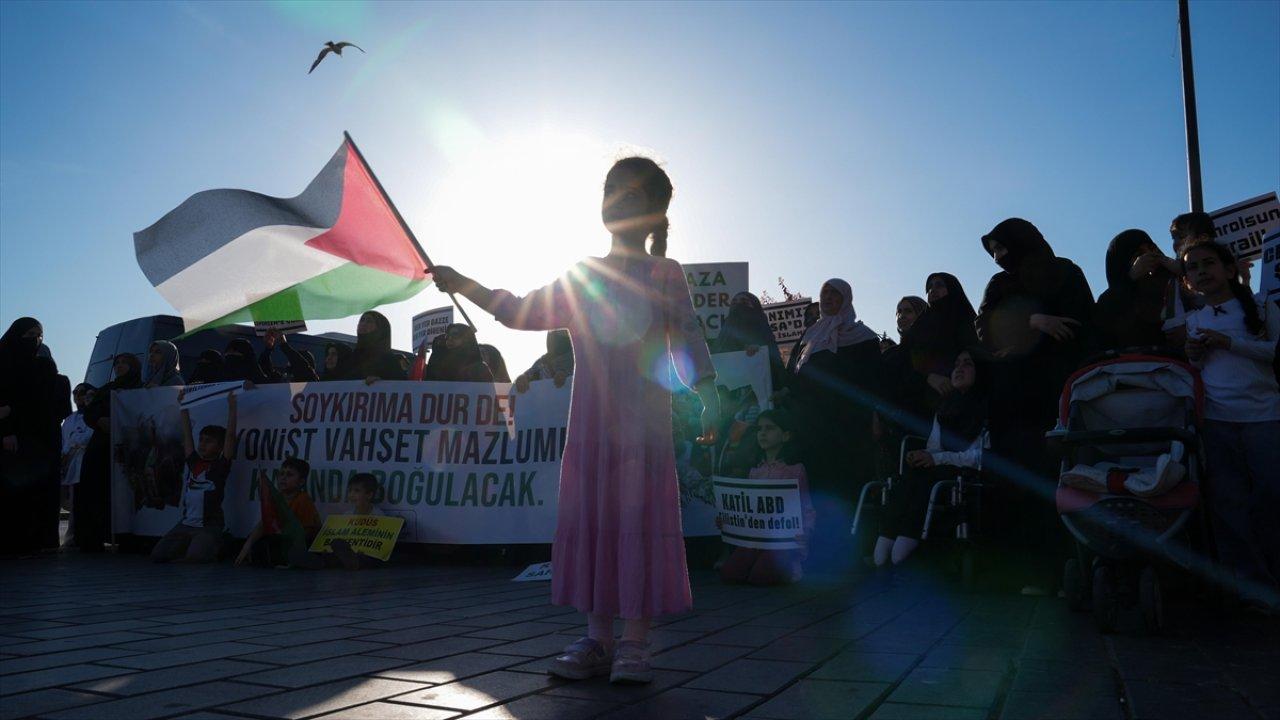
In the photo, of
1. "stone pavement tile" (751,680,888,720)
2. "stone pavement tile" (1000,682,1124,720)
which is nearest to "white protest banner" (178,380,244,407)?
"stone pavement tile" (751,680,888,720)

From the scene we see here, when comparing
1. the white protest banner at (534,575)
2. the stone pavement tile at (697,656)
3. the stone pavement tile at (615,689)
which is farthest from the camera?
the white protest banner at (534,575)

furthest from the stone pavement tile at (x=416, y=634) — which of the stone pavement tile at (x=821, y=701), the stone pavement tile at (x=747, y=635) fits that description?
the stone pavement tile at (x=821, y=701)

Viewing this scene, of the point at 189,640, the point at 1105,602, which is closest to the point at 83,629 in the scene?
the point at 189,640

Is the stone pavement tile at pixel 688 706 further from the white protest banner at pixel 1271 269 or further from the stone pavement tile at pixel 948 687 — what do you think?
the white protest banner at pixel 1271 269

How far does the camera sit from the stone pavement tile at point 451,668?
3326 mm

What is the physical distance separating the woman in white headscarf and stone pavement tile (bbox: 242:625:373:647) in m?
4.15

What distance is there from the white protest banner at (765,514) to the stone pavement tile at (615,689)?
3368 millimetres

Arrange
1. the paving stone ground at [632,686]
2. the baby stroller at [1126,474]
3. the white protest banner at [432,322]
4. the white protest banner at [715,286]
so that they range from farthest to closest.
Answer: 1. the white protest banner at [432,322]
2. the white protest banner at [715,286]
3. the baby stroller at [1126,474]
4. the paving stone ground at [632,686]

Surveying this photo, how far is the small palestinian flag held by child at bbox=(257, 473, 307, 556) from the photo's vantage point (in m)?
8.49

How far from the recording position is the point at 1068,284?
622 cm

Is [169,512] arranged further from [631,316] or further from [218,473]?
[631,316]

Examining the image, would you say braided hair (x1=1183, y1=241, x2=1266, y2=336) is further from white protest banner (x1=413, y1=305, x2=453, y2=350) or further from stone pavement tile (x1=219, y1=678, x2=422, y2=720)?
white protest banner (x1=413, y1=305, x2=453, y2=350)

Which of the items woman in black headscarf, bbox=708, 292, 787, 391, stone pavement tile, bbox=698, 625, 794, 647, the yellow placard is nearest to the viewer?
stone pavement tile, bbox=698, 625, 794, 647

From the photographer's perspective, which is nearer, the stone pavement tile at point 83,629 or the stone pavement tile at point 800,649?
the stone pavement tile at point 800,649
